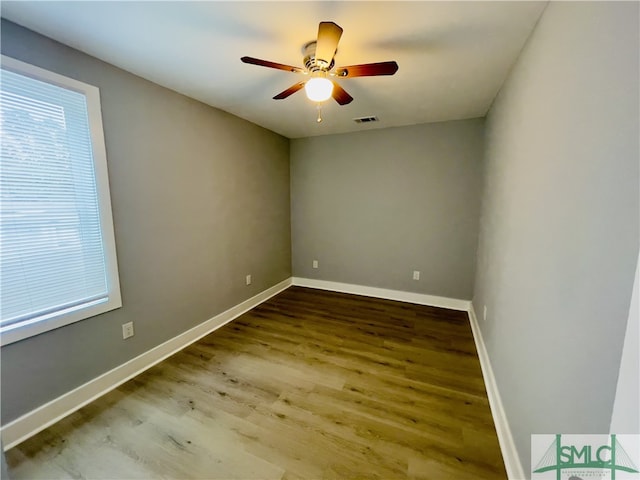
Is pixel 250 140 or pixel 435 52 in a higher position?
pixel 435 52

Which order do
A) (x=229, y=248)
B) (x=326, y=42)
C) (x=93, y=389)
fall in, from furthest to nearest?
(x=229, y=248), (x=93, y=389), (x=326, y=42)

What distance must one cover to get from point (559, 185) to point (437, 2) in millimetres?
1045

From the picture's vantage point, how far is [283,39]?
161cm

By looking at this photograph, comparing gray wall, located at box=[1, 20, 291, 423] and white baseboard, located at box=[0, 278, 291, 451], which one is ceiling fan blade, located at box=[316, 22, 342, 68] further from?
white baseboard, located at box=[0, 278, 291, 451]

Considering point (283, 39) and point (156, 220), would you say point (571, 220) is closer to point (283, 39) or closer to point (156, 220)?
point (283, 39)

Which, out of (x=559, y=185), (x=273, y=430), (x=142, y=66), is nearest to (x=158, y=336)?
(x=273, y=430)

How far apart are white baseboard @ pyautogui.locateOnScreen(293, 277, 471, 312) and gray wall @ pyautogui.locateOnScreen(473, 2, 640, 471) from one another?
177cm

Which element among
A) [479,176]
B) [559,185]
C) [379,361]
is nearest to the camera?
[559,185]

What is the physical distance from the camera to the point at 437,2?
129cm

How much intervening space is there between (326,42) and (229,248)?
7.47 feet

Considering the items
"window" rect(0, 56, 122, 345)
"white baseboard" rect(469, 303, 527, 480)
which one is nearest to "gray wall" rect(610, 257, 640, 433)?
"white baseboard" rect(469, 303, 527, 480)

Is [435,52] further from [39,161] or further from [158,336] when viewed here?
[158,336]

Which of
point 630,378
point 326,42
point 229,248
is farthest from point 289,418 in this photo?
point 326,42

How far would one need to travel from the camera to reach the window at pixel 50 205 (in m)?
1.47
